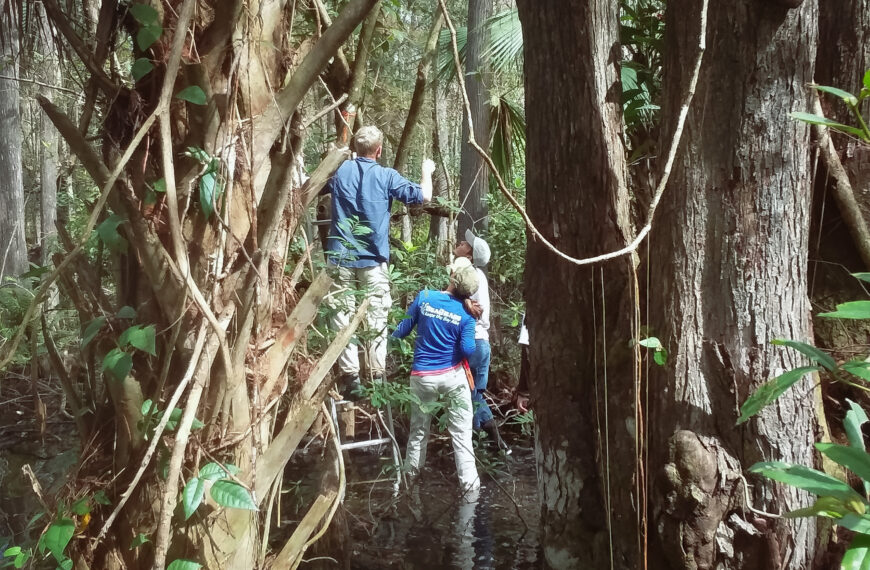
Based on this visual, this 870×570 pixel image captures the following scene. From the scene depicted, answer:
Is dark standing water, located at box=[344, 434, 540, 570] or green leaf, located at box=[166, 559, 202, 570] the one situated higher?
green leaf, located at box=[166, 559, 202, 570]

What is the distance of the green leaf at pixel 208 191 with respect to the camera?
196 cm

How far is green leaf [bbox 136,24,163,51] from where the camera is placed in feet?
6.17

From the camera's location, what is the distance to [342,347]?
7.47 ft

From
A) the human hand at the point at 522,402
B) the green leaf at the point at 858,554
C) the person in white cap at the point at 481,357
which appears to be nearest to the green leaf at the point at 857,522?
the green leaf at the point at 858,554

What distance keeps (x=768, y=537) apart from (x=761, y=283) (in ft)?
2.47

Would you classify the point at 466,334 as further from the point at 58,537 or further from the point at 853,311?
the point at 853,311

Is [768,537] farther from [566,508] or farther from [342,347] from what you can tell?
[342,347]

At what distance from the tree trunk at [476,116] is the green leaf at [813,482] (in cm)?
574

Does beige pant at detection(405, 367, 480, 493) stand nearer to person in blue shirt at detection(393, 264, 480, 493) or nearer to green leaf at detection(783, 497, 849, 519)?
person in blue shirt at detection(393, 264, 480, 493)

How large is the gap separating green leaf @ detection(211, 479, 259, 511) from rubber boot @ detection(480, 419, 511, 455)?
454 centimetres

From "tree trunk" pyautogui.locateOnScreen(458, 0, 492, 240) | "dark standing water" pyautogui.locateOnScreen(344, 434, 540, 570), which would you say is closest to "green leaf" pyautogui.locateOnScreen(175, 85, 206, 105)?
"dark standing water" pyautogui.locateOnScreen(344, 434, 540, 570)

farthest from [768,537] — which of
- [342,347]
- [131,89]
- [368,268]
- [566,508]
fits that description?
[368,268]

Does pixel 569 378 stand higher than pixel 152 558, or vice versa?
pixel 569 378

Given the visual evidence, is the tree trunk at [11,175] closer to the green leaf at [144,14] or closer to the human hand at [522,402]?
the human hand at [522,402]
